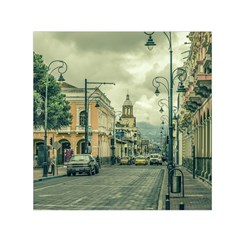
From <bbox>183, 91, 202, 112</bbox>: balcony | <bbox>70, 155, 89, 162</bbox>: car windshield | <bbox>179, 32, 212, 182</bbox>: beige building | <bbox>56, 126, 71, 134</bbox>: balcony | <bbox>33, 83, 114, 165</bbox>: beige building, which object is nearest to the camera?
<bbox>179, 32, 212, 182</bbox>: beige building

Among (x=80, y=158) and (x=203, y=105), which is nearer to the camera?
(x=203, y=105)

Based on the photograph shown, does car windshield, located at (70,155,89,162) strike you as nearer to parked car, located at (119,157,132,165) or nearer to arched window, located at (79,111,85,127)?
arched window, located at (79,111,85,127)

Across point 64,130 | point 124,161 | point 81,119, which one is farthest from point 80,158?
point 124,161

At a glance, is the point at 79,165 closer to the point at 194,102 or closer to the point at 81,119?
the point at 194,102

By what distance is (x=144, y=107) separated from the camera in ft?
67.1

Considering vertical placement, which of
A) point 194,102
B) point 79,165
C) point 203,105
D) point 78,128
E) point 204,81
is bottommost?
point 79,165

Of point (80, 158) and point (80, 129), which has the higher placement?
point (80, 129)

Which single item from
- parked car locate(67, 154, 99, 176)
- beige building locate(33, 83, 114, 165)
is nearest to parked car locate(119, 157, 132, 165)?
beige building locate(33, 83, 114, 165)

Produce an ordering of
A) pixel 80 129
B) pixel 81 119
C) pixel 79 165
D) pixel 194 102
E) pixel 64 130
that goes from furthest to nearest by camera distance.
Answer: pixel 81 119, pixel 80 129, pixel 64 130, pixel 79 165, pixel 194 102

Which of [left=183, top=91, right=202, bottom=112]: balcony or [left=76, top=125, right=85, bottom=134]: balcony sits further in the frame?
[left=76, top=125, right=85, bottom=134]: balcony

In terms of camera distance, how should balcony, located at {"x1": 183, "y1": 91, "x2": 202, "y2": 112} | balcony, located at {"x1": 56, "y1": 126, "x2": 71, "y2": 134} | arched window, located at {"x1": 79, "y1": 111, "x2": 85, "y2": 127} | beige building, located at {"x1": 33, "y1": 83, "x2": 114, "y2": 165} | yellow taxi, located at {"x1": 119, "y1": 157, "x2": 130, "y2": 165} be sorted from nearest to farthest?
balcony, located at {"x1": 183, "y1": 91, "x2": 202, "y2": 112} → balcony, located at {"x1": 56, "y1": 126, "x2": 71, "y2": 134} → beige building, located at {"x1": 33, "y1": 83, "x2": 114, "y2": 165} → arched window, located at {"x1": 79, "y1": 111, "x2": 85, "y2": 127} → yellow taxi, located at {"x1": 119, "y1": 157, "x2": 130, "y2": 165}
